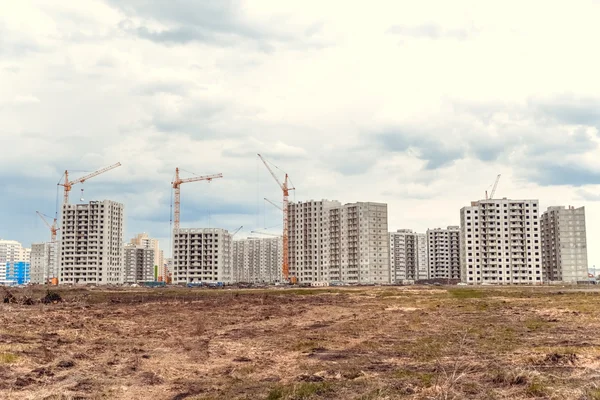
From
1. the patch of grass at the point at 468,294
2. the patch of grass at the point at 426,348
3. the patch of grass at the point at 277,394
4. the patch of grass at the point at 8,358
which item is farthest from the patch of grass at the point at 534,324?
the patch of grass at the point at 468,294

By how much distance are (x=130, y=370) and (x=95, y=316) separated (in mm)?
32700

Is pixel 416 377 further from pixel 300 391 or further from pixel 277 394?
pixel 277 394

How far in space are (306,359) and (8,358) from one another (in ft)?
47.1

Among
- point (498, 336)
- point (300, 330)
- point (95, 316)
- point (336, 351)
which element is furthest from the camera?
point (95, 316)

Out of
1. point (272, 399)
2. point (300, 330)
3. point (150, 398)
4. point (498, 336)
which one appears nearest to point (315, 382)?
point (272, 399)

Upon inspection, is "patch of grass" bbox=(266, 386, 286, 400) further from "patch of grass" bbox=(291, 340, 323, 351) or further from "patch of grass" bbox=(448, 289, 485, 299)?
"patch of grass" bbox=(448, 289, 485, 299)

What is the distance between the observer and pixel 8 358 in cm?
2631

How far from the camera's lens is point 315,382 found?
20.6 meters

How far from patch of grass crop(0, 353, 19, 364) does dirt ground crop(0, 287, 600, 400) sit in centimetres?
4

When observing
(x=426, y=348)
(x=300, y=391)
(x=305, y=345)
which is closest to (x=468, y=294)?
(x=305, y=345)

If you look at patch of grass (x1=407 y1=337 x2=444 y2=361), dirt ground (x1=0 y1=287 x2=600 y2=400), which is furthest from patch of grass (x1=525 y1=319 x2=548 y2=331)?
patch of grass (x1=407 y1=337 x2=444 y2=361)

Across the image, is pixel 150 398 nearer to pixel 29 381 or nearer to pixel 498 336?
pixel 29 381

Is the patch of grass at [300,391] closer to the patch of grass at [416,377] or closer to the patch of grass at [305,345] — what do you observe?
the patch of grass at [416,377]

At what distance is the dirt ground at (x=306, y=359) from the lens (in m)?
19.3
